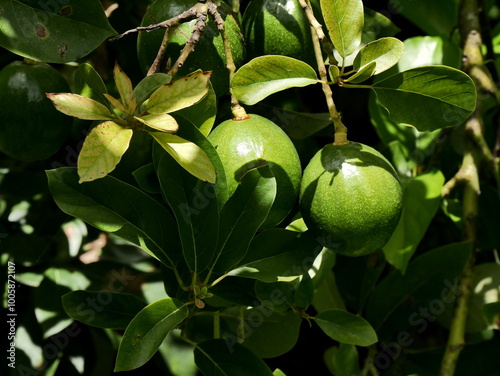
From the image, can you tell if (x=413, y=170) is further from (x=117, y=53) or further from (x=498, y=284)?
(x=117, y=53)

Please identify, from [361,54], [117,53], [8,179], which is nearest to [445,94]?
[361,54]

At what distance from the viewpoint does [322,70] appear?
0.87 m

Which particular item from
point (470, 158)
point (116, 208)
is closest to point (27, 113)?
point (116, 208)

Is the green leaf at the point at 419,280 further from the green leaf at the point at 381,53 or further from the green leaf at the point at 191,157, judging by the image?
the green leaf at the point at 191,157

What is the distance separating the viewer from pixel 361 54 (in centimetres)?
85

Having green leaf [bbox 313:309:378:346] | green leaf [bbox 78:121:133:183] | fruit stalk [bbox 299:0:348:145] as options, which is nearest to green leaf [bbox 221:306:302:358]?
green leaf [bbox 313:309:378:346]

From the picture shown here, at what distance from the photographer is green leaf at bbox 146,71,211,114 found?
78cm

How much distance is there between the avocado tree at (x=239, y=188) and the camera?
0.84 metres

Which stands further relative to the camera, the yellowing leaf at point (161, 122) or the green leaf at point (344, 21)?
the green leaf at point (344, 21)

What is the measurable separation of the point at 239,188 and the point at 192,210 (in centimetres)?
8

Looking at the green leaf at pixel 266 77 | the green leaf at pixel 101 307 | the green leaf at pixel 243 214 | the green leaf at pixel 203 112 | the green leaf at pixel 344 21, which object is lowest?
the green leaf at pixel 101 307

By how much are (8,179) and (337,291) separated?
0.74 meters

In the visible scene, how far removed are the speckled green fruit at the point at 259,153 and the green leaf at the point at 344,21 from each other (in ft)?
0.50

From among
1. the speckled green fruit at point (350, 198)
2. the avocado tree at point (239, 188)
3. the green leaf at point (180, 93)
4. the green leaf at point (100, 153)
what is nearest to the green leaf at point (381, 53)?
the avocado tree at point (239, 188)
